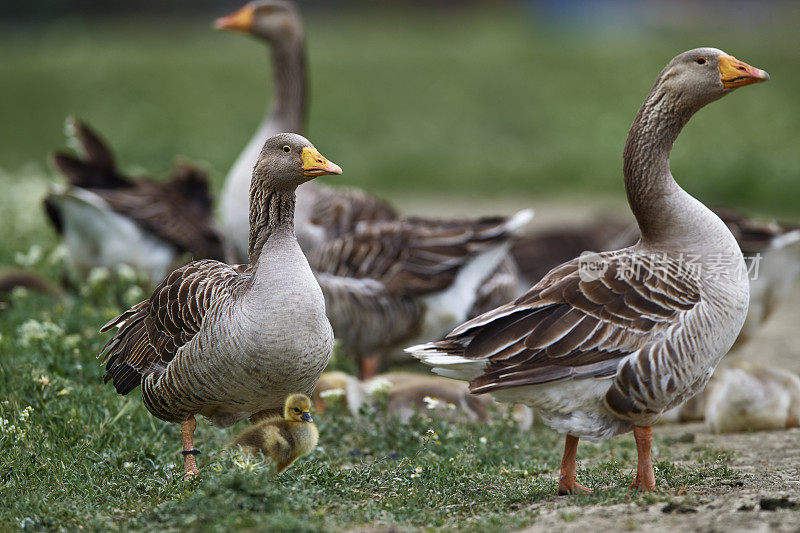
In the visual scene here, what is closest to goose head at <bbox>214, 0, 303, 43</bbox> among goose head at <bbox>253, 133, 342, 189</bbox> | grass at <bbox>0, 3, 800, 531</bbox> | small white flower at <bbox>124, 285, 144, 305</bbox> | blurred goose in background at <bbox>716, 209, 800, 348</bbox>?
grass at <bbox>0, 3, 800, 531</bbox>

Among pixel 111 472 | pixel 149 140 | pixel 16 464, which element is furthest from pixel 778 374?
pixel 149 140

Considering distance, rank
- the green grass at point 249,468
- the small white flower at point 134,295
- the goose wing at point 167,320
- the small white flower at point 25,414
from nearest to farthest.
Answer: the green grass at point 249,468, the goose wing at point 167,320, the small white flower at point 25,414, the small white flower at point 134,295

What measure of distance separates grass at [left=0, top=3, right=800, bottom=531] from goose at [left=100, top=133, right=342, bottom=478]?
0.37 m

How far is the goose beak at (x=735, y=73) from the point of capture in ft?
15.9

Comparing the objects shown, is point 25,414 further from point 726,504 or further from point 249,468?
point 726,504

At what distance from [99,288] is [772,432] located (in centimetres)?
533

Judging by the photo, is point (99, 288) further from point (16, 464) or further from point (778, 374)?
point (778, 374)

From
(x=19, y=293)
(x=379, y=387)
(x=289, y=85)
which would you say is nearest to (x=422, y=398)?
(x=379, y=387)

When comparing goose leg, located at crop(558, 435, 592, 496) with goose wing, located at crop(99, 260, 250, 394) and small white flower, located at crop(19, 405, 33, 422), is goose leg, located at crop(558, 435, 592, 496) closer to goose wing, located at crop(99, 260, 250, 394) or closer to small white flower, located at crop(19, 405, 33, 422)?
goose wing, located at crop(99, 260, 250, 394)

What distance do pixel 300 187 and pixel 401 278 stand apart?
5.24 ft

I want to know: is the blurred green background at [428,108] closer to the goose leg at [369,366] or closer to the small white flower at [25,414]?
the goose leg at [369,366]

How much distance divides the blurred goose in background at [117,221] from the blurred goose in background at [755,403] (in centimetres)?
490

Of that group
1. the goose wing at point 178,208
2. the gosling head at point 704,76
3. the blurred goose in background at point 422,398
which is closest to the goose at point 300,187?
the goose wing at point 178,208

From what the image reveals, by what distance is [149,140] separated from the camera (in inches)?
788
